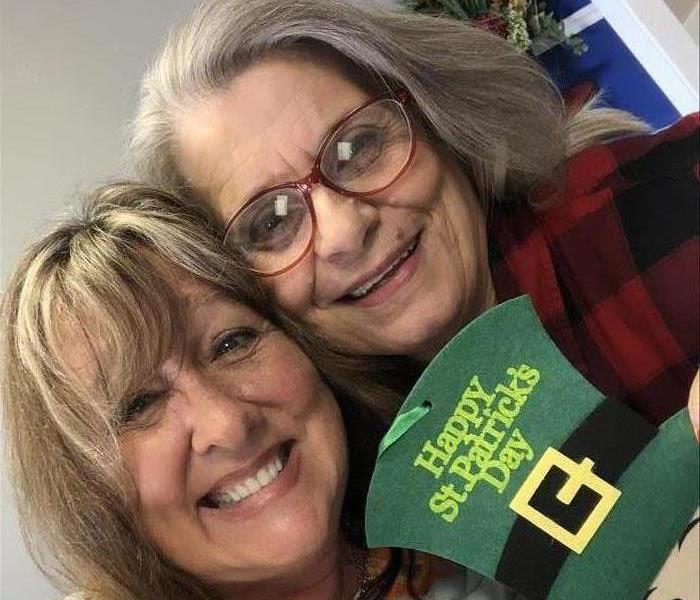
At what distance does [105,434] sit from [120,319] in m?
0.09

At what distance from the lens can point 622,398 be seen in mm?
481

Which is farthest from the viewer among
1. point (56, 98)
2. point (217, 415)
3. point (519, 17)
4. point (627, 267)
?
point (56, 98)

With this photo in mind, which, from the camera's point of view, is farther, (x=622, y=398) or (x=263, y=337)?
(x=263, y=337)

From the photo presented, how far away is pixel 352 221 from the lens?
61 cm

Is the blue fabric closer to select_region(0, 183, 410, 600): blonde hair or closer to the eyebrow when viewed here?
the eyebrow

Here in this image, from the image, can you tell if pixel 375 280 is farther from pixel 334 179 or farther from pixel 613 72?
pixel 613 72

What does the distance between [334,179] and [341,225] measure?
42 mm

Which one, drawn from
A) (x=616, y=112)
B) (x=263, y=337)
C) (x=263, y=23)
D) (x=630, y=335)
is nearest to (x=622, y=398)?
(x=630, y=335)

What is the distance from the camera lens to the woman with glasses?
61 centimetres

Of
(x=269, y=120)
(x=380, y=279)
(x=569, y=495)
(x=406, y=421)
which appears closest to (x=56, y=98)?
(x=269, y=120)

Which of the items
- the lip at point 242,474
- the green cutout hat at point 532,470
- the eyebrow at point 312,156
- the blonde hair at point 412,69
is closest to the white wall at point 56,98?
the blonde hair at point 412,69

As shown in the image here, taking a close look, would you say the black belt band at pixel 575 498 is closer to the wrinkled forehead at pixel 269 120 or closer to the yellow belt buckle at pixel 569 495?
the yellow belt buckle at pixel 569 495

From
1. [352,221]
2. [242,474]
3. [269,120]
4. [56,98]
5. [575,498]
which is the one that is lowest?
[575,498]

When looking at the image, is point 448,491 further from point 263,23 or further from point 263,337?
point 263,23
